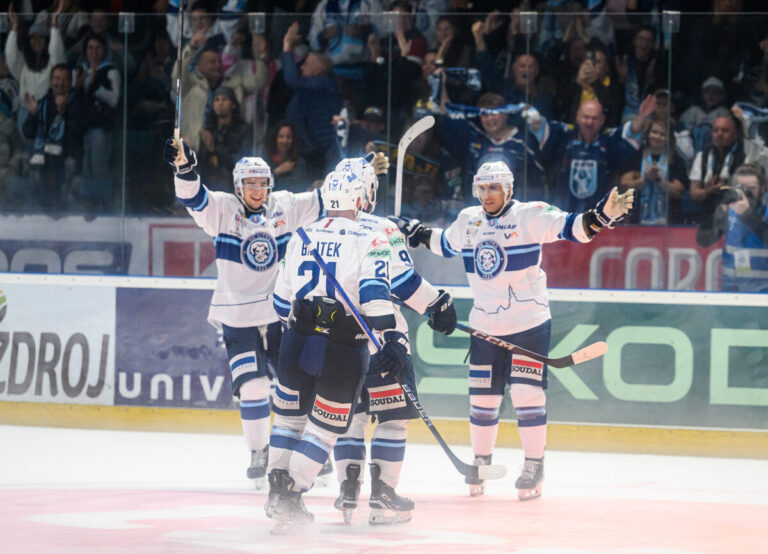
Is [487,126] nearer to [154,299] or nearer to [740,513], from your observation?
[154,299]

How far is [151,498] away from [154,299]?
2212mm

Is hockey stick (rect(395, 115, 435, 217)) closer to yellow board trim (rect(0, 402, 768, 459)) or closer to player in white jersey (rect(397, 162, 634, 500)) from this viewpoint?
player in white jersey (rect(397, 162, 634, 500))

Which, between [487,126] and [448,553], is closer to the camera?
[448,553]

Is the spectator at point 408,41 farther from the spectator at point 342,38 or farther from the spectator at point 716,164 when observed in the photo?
the spectator at point 716,164

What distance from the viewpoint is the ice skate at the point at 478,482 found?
5216mm

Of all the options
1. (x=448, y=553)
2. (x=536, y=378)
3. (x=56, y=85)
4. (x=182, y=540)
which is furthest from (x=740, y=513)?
(x=56, y=85)

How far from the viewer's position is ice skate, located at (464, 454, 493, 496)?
5216 millimetres

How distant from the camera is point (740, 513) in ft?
16.1

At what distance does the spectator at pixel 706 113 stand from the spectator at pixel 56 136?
11.8ft

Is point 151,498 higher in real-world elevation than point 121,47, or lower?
lower

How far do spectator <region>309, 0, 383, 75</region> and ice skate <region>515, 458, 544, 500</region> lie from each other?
9.46ft

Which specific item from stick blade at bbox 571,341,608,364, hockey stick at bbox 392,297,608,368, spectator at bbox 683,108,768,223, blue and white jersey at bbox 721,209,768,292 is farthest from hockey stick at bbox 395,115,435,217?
blue and white jersey at bbox 721,209,768,292

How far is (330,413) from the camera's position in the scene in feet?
14.2

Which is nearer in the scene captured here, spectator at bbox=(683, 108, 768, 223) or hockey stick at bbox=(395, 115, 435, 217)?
hockey stick at bbox=(395, 115, 435, 217)
